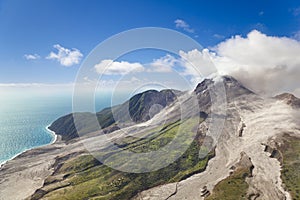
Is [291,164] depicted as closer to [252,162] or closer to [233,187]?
[252,162]

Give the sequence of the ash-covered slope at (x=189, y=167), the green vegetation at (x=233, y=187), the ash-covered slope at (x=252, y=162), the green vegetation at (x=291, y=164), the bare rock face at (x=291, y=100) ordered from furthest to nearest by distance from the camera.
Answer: the bare rock face at (x=291, y=100) < the ash-covered slope at (x=189, y=167) < the ash-covered slope at (x=252, y=162) < the green vegetation at (x=291, y=164) < the green vegetation at (x=233, y=187)

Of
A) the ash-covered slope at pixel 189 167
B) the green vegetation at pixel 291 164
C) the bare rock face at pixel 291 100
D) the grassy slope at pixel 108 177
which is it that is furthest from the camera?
the bare rock face at pixel 291 100

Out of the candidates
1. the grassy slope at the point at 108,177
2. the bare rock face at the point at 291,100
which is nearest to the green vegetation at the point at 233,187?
the grassy slope at the point at 108,177

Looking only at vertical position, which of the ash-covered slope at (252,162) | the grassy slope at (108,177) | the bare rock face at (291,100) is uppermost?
the bare rock face at (291,100)

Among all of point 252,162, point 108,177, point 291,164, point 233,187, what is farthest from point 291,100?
point 108,177

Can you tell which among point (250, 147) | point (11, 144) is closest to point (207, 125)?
point (250, 147)

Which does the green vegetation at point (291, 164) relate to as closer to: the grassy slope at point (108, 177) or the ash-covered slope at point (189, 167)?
the ash-covered slope at point (189, 167)

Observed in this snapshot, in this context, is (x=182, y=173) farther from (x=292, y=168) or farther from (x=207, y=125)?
(x=207, y=125)
